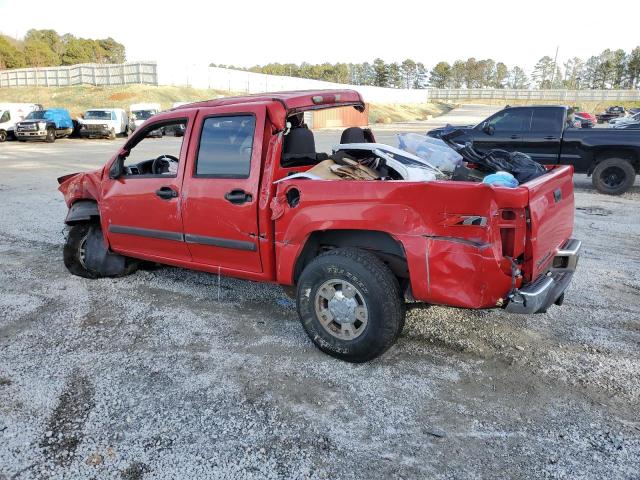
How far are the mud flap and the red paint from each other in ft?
0.95

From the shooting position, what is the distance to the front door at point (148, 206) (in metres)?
4.32

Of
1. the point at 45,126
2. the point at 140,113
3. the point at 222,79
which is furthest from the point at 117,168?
the point at 222,79

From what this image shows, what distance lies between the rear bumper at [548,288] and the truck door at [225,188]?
1.90 m

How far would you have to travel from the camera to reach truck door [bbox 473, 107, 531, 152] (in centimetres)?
1050

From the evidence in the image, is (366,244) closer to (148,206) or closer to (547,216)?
(547,216)

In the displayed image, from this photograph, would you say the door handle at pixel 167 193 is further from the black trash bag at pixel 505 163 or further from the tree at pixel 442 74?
the tree at pixel 442 74

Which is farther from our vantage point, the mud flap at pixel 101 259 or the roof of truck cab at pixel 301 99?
the mud flap at pixel 101 259

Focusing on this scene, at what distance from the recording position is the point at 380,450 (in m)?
2.66

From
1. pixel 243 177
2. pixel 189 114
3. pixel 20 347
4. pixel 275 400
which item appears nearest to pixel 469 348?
pixel 275 400

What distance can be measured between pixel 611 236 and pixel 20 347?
7110mm

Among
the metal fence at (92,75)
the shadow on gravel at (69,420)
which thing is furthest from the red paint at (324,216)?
the metal fence at (92,75)

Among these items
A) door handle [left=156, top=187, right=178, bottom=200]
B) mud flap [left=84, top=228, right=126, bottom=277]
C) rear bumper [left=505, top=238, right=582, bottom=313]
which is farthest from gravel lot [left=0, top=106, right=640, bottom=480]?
door handle [left=156, top=187, right=178, bottom=200]

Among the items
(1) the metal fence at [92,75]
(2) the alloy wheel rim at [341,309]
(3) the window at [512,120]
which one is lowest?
(2) the alloy wheel rim at [341,309]

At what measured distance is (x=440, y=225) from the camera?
9.92 ft
